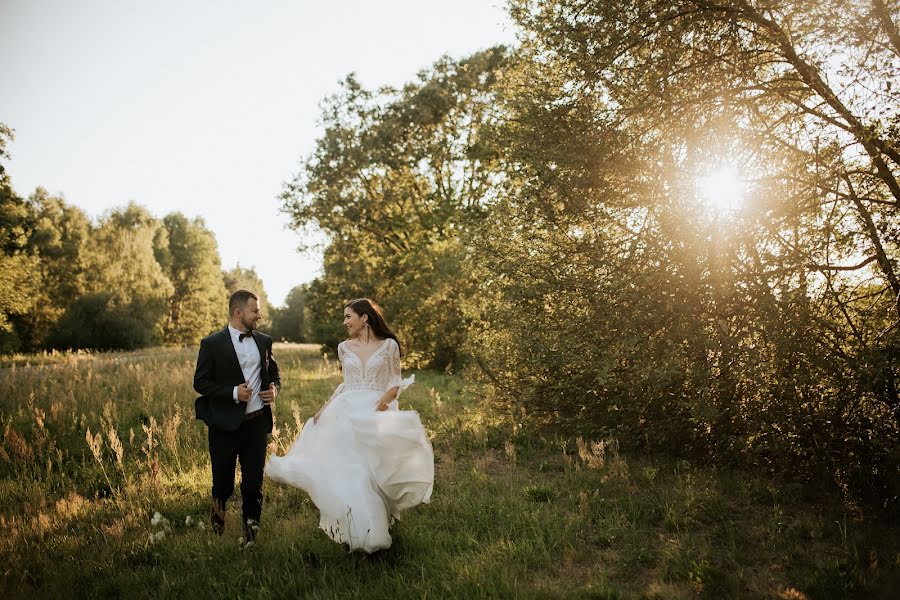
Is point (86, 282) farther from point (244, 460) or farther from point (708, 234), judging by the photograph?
point (708, 234)

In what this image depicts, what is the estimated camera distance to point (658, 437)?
21.8ft

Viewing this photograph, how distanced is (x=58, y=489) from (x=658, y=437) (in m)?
7.92

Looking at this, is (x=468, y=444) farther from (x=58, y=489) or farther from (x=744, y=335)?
(x=58, y=489)

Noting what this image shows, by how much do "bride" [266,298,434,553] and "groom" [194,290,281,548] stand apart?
0.56m

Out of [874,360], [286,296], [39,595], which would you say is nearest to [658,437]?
[874,360]

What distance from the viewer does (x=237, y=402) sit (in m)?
4.98

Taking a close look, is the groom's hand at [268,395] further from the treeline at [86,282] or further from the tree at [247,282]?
the tree at [247,282]

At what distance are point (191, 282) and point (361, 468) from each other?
54.5 metres

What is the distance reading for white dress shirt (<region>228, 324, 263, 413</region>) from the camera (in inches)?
203

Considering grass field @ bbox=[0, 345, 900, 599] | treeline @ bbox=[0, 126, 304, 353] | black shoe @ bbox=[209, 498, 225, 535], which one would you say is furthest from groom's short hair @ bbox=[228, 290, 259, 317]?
treeline @ bbox=[0, 126, 304, 353]

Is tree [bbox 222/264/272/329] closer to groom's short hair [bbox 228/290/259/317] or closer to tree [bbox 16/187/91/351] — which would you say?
tree [bbox 16/187/91/351]

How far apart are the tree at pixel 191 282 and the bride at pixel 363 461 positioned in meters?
50.9

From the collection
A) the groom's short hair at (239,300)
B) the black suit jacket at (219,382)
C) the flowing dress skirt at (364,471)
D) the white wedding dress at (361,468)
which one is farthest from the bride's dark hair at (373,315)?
the black suit jacket at (219,382)

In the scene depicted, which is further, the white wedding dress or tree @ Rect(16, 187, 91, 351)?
tree @ Rect(16, 187, 91, 351)
